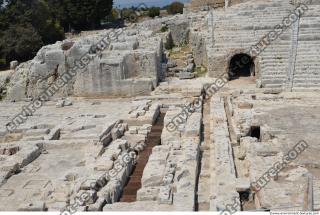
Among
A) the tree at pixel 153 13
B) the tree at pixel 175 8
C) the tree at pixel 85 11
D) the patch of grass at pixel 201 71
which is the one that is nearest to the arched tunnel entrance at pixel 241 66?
the patch of grass at pixel 201 71

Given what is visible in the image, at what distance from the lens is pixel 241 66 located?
77.2 ft

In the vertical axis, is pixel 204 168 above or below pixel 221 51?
below

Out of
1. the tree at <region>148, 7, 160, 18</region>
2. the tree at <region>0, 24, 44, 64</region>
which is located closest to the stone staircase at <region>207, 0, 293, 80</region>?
the tree at <region>0, 24, 44, 64</region>

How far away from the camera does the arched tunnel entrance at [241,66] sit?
22906 millimetres

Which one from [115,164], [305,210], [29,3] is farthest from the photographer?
[29,3]

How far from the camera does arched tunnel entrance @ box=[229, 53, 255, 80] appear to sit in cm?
2291

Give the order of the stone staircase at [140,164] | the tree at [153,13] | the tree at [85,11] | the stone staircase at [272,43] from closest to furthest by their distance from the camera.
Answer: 1. the stone staircase at [140,164]
2. the stone staircase at [272,43]
3. the tree at [85,11]
4. the tree at [153,13]

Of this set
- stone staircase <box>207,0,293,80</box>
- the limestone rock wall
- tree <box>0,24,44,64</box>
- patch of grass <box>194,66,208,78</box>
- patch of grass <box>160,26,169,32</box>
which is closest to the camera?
the limestone rock wall

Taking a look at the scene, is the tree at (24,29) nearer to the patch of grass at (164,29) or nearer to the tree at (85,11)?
the tree at (85,11)

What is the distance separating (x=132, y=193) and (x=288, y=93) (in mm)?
9914

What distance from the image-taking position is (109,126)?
49.4ft

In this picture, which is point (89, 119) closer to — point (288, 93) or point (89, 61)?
point (89, 61)

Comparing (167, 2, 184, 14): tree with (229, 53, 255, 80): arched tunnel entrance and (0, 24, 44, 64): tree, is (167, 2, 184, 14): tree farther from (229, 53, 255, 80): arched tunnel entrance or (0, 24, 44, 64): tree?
(229, 53, 255, 80): arched tunnel entrance

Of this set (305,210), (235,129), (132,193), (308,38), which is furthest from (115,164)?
(308,38)
